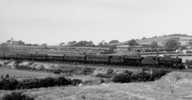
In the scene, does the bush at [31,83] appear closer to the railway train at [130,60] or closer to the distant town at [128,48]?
the railway train at [130,60]

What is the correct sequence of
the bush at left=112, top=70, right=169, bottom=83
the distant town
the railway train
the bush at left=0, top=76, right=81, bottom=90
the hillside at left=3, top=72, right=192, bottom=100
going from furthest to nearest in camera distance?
the distant town → the railway train → the bush at left=112, top=70, right=169, bottom=83 → the bush at left=0, top=76, right=81, bottom=90 → the hillside at left=3, top=72, right=192, bottom=100

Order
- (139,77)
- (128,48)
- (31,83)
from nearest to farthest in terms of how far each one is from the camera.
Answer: (31,83) → (139,77) → (128,48)

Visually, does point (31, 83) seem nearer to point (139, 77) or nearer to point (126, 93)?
point (126, 93)

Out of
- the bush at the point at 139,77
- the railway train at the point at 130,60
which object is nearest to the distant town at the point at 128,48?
the railway train at the point at 130,60

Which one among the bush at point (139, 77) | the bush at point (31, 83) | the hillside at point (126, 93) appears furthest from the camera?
the bush at point (139, 77)

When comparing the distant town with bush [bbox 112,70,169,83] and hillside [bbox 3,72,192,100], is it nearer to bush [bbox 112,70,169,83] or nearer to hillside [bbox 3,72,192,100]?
bush [bbox 112,70,169,83]

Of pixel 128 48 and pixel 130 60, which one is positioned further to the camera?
pixel 128 48

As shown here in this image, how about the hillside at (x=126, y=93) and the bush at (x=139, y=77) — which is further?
the bush at (x=139, y=77)

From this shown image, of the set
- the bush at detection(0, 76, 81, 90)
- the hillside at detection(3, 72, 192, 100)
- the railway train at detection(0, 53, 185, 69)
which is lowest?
the hillside at detection(3, 72, 192, 100)

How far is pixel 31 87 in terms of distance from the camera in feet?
100

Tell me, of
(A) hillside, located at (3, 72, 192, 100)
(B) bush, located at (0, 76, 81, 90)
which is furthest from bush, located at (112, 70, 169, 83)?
(B) bush, located at (0, 76, 81, 90)

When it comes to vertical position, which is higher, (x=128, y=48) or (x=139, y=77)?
(x=128, y=48)

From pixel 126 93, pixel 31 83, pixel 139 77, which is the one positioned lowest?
pixel 126 93

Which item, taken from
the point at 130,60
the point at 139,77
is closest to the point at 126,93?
the point at 139,77
